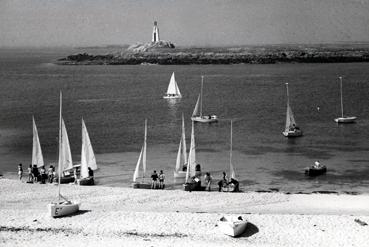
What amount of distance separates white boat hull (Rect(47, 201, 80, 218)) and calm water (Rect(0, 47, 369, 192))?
24.0 feet

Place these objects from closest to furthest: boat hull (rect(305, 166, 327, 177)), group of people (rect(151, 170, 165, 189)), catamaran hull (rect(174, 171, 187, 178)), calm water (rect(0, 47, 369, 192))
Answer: group of people (rect(151, 170, 165, 189))
catamaran hull (rect(174, 171, 187, 178))
boat hull (rect(305, 166, 327, 177))
calm water (rect(0, 47, 369, 192))

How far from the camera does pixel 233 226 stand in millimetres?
19438

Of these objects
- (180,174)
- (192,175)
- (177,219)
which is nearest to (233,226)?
(177,219)

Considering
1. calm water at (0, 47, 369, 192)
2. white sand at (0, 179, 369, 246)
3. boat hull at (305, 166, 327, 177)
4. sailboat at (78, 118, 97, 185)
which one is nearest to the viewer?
white sand at (0, 179, 369, 246)

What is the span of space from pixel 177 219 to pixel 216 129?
30.0 metres

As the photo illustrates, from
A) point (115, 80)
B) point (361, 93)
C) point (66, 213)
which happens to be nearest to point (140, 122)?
point (66, 213)

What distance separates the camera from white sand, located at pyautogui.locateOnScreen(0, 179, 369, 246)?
766 inches

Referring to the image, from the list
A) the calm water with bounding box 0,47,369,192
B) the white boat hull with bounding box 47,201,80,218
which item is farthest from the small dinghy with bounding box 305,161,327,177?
the white boat hull with bounding box 47,201,80,218

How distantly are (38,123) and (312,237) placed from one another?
41.4 m

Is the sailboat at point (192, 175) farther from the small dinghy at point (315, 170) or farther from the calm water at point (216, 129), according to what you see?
the small dinghy at point (315, 170)

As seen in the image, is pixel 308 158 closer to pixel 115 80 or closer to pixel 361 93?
pixel 361 93

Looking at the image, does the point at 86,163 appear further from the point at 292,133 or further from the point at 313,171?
the point at 292,133

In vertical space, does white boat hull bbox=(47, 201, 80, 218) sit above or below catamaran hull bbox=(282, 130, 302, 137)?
above

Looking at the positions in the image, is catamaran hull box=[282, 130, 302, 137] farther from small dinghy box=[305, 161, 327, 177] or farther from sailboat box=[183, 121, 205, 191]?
sailboat box=[183, 121, 205, 191]
